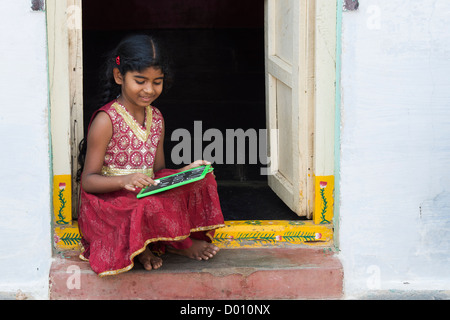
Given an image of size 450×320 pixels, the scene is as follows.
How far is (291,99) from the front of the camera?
3.90 metres

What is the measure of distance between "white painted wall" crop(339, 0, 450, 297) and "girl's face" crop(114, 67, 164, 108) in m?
0.95

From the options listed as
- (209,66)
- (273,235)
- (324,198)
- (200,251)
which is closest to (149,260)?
(200,251)

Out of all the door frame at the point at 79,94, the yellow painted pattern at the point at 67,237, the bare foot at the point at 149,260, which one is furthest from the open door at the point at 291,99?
the yellow painted pattern at the point at 67,237

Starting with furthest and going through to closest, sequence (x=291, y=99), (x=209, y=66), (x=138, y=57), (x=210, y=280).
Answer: (x=209, y=66) < (x=291, y=99) < (x=210, y=280) < (x=138, y=57)

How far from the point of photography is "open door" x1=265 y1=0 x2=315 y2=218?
144 inches

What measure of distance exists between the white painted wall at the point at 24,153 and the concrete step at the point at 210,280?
0.16 meters

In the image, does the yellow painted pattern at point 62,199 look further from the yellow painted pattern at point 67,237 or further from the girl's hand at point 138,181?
the girl's hand at point 138,181

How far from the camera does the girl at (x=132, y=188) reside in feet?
10.4

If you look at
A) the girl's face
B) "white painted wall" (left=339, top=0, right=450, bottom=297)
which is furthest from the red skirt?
"white painted wall" (left=339, top=0, right=450, bottom=297)

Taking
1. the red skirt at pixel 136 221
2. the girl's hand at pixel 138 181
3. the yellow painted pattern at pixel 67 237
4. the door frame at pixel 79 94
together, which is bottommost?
the yellow painted pattern at pixel 67 237

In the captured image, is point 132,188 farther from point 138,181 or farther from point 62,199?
point 62,199

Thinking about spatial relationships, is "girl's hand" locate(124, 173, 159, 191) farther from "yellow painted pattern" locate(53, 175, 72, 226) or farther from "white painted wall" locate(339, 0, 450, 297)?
"white painted wall" locate(339, 0, 450, 297)

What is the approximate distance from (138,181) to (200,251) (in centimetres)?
61

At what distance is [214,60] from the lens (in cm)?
898
